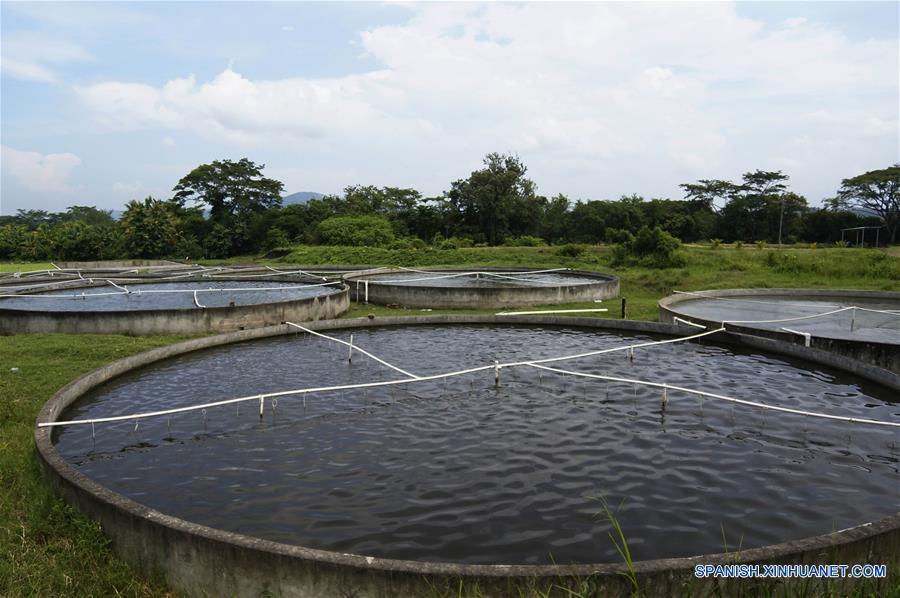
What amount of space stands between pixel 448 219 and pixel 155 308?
35.0m

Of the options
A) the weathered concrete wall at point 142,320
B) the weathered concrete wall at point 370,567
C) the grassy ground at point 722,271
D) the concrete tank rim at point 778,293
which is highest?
the grassy ground at point 722,271

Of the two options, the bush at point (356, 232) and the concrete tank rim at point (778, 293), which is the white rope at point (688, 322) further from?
the bush at point (356, 232)

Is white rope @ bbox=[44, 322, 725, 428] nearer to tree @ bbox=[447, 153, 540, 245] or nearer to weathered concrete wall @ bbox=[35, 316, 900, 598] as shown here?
weathered concrete wall @ bbox=[35, 316, 900, 598]

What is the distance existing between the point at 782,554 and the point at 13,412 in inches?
326

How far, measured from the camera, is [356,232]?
42.5 meters

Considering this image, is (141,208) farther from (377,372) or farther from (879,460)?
(879,460)

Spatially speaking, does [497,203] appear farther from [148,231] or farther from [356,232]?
[148,231]

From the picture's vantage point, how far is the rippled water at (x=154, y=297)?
16609mm

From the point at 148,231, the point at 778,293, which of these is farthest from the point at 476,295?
the point at 148,231

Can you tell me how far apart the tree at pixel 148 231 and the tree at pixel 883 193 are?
50809 mm

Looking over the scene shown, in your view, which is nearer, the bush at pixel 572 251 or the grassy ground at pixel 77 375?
the grassy ground at pixel 77 375

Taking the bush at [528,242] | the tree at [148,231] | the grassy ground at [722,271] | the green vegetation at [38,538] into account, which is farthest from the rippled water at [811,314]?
the tree at [148,231]

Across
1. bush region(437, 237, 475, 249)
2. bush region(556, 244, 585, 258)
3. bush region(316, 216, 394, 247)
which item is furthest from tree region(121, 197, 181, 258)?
bush region(556, 244, 585, 258)

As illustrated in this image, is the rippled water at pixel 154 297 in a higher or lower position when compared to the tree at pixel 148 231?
lower
